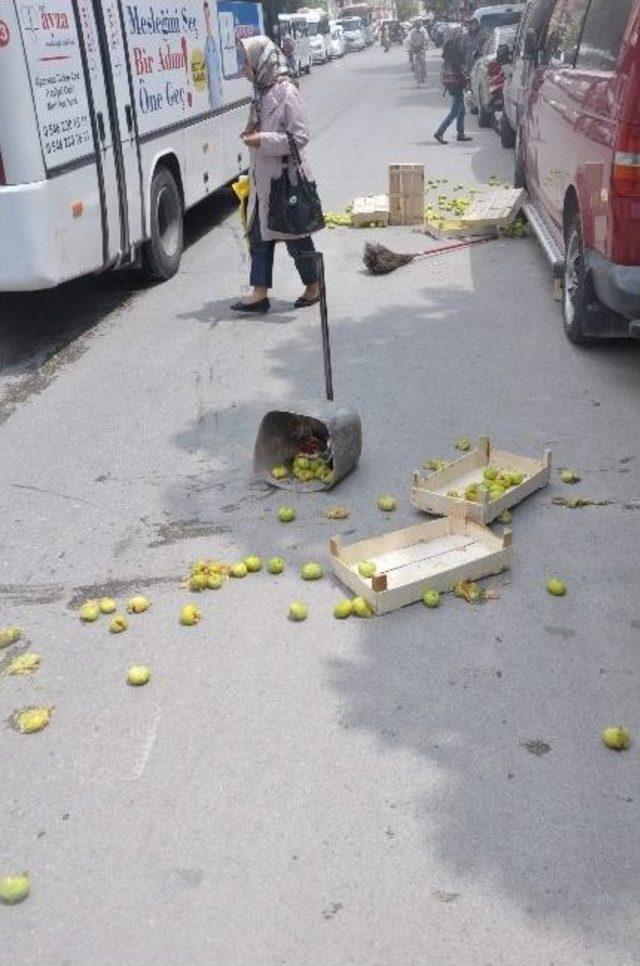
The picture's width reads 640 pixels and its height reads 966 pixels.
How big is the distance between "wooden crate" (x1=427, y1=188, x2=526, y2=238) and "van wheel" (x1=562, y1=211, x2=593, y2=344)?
340cm

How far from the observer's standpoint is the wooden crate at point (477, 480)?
4648mm

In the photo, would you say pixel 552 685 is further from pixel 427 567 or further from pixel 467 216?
pixel 467 216

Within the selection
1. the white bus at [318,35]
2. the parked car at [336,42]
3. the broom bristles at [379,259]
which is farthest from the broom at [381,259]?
the parked car at [336,42]

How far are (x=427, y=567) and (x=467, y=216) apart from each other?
7515mm

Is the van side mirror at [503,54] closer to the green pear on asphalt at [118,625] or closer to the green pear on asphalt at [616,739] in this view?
the green pear on asphalt at [118,625]

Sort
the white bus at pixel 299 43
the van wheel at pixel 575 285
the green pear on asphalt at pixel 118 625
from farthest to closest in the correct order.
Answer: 1. the white bus at pixel 299 43
2. the van wheel at pixel 575 285
3. the green pear on asphalt at pixel 118 625

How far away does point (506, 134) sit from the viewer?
17.0 m

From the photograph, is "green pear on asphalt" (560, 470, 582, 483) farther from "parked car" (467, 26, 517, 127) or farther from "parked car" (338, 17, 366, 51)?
"parked car" (338, 17, 366, 51)

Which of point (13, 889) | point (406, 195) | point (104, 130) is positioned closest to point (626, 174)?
point (104, 130)

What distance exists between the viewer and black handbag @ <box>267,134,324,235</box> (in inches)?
302

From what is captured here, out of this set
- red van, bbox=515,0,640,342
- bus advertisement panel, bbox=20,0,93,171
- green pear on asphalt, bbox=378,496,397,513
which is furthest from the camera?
bus advertisement panel, bbox=20,0,93,171

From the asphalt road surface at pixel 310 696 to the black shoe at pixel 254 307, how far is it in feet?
4.34

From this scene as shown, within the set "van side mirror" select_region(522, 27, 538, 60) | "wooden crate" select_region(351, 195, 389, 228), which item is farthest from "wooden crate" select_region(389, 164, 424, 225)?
"van side mirror" select_region(522, 27, 538, 60)

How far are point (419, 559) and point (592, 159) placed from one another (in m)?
3.31
